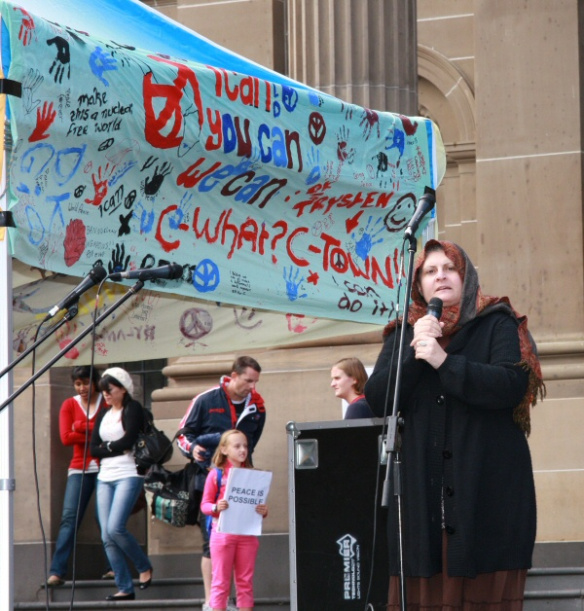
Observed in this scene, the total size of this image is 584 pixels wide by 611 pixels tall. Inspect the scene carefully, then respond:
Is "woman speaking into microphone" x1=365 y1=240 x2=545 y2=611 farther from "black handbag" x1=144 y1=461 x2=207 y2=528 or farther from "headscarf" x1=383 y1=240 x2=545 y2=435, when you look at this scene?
"black handbag" x1=144 y1=461 x2=207 y2=528

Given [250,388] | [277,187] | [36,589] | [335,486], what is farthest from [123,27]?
[36,589]

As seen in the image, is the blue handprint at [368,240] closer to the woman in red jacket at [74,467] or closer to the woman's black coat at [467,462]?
the woman's black coat at [467,462]

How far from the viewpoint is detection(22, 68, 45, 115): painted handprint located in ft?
19.1

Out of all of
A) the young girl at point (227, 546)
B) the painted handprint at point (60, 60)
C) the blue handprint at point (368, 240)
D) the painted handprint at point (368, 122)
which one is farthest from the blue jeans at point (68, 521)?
the painted handprint at point (60, 60)

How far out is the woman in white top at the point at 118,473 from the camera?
35.2 feet

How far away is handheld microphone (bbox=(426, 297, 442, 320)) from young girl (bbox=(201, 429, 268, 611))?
428 centimetres

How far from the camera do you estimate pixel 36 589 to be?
11953 mm

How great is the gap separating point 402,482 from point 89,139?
2.03 metres

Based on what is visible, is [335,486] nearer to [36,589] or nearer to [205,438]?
[205,438]

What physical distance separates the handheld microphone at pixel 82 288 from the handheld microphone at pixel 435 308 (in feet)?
4.62

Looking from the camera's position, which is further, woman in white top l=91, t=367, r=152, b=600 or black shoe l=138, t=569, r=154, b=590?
black shoe l=138, t=569, r=154, b=590

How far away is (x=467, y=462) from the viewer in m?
5.42

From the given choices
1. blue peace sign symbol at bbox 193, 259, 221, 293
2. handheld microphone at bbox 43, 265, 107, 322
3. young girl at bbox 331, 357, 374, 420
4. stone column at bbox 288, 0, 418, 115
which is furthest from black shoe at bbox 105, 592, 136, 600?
handheld microphone at bbox 43, 265, 107, 322

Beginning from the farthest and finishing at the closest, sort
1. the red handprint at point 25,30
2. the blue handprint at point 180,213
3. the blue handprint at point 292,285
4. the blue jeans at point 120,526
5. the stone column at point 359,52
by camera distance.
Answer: the stone column at point 359,52 → the blue jeans at point 120,526 → the blue handprint at point 292,285 → the blue handprint at point 180,213 → the red handprint at point 25,30
